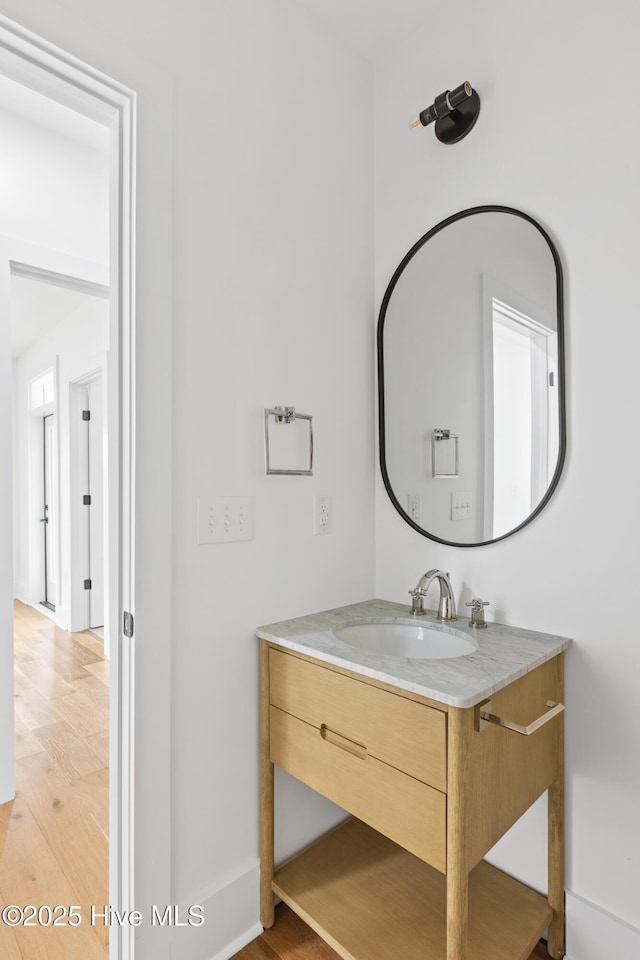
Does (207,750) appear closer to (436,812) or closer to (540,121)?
(436,812)

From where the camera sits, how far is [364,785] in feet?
3.84

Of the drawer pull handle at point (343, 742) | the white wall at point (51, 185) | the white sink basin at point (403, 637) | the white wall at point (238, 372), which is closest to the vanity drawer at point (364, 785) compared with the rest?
the drawer pull handle at point (343, 742)

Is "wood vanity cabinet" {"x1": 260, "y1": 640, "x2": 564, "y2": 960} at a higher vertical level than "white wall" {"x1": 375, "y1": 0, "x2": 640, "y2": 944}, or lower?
lower

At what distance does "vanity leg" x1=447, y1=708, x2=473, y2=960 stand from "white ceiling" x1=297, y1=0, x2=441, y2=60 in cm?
197

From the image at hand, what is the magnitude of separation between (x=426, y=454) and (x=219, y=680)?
90cm

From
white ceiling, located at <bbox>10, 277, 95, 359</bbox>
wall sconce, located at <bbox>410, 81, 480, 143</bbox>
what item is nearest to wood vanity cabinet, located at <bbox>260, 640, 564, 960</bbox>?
wall sconce, located at <bbox>410, 81, 480, 143</bbox>

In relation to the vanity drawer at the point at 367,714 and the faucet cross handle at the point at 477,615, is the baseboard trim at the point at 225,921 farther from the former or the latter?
the faucet cross handle at the point at 477,615

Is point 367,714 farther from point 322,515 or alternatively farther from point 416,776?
point 322,515

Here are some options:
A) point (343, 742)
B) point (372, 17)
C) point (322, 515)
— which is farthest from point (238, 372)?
point (372, 17)

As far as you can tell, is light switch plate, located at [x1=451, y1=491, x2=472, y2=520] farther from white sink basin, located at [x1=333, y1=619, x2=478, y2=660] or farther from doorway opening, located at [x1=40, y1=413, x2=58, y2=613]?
doorway opening, located at [x1=40, y1=413, x2=58, y2=613]

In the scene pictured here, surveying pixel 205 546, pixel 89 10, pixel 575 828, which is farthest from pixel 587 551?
pixel 89 10

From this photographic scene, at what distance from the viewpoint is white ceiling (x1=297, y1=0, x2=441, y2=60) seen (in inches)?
61.9

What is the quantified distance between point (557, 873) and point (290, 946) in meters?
0.71

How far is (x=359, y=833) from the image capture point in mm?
1615
